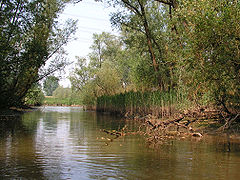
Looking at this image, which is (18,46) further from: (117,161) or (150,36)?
(117,161)

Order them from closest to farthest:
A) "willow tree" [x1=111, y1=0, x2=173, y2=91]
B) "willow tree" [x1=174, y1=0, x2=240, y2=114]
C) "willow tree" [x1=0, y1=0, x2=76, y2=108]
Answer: "willow tree" [x1=174, y1=0, x2=240, y2=114], "willow tree" [x1=0, y1=0, x2=76, y2=108], "willow tree" [x1=111, y1=0, x2=173, y2=91]

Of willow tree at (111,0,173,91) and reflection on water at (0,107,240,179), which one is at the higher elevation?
willow tree at (111,0,173,91)

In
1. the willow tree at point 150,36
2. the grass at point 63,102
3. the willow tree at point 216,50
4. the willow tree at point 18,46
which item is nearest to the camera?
the willow tree at point 216,50

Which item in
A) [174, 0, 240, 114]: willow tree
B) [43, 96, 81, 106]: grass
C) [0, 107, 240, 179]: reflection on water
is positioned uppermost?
[174, 0, 240, 114]: willow tree

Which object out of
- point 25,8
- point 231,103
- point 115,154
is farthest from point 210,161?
point 25,8

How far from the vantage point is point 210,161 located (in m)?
6.05

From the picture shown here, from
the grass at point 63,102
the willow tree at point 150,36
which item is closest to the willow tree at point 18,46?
the willow tree at point 150,36

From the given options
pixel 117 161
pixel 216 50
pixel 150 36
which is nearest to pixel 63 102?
pixel 150 36

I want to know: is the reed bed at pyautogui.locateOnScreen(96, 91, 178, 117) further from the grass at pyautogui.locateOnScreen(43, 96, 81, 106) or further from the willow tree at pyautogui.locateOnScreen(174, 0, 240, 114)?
the grass at pyautogui.locateOnScreen(43, 96, 81, 106)

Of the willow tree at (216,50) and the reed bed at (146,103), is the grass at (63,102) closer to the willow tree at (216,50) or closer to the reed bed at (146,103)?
the reed bed at (146,103)

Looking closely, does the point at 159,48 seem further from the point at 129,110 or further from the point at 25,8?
the point at 25,8

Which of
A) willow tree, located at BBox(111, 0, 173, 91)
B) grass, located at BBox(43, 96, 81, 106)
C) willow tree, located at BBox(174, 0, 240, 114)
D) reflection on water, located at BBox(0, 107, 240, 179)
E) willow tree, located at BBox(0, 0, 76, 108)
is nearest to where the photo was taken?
reflection on water, located at BBox(0, 107, 240, 179)

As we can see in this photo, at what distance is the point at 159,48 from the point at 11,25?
11798 millimetres

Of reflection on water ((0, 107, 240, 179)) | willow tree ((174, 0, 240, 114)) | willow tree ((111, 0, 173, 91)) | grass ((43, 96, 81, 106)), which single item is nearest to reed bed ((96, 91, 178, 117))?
willow tree ((111, 0, 173, 91))
